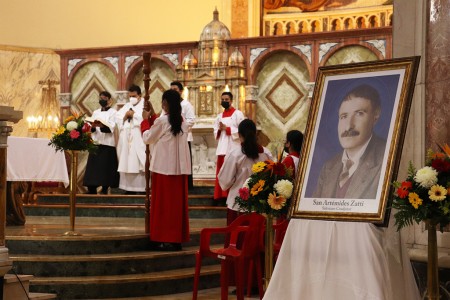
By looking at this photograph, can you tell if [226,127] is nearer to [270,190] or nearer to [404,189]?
[270,190]

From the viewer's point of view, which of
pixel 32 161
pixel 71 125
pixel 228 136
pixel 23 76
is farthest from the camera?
pixel 23 76

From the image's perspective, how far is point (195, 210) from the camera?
39.2ft

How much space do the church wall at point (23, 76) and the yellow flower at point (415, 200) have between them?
1210 cm

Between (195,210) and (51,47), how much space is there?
6.53 m

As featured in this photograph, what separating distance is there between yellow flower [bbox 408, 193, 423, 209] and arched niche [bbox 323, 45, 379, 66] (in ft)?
26.6

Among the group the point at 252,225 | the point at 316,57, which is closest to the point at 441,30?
the point at 252,225

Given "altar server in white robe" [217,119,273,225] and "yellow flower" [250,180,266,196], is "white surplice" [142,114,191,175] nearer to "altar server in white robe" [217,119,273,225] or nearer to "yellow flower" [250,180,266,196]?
"altar server in white robe" [217,119,273,225]

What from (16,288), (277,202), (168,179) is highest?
(168,179)

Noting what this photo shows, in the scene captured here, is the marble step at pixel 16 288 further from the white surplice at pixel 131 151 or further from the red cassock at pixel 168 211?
the white surplice at pixel 131 151

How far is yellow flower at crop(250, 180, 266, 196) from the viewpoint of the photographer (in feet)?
20.5

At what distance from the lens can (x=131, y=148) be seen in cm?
1336

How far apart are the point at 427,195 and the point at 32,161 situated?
6924mm

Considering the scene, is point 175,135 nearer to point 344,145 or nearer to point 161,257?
point 161,257

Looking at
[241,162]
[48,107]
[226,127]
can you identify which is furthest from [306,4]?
[241,162]
